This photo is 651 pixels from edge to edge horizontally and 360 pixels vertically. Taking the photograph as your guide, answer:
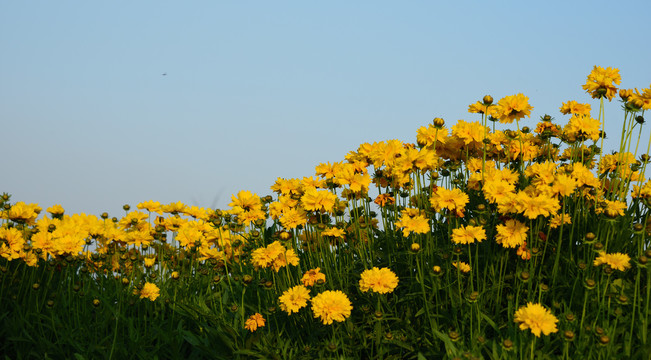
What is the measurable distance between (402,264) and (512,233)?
0.77 meters

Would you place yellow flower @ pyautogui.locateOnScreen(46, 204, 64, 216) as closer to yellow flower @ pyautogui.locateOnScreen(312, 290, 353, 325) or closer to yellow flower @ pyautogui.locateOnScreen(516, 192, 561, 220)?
yellow flower @ pyautogui.locateOnScreen(312, 290, 353, 325)

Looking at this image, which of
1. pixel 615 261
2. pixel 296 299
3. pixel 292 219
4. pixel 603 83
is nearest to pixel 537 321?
pixel 615 261

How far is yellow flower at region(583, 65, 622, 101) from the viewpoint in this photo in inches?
145

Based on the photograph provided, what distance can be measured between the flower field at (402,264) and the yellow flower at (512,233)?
0.01 meters

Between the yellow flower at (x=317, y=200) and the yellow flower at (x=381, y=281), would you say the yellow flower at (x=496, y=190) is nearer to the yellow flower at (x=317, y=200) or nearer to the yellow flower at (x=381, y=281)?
the yellow flower at (x=381, y=281)

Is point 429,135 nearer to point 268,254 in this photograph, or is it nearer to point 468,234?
point 468,234

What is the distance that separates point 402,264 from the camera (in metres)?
3.66

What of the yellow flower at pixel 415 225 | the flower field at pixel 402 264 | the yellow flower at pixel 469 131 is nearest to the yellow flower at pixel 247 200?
the flower field at pixel 402 264

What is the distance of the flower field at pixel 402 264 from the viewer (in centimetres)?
303

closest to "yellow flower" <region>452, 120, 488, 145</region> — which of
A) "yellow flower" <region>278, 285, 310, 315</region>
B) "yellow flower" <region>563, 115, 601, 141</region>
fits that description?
"yellow flower" <region>563, 115, 601, 141</region>

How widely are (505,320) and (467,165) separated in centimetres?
112

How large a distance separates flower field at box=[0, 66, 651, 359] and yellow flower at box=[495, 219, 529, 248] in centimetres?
1

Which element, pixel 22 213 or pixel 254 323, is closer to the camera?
pixel 254 323

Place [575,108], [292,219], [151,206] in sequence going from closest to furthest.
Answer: [292,219]
[575,108]
[151,206]
